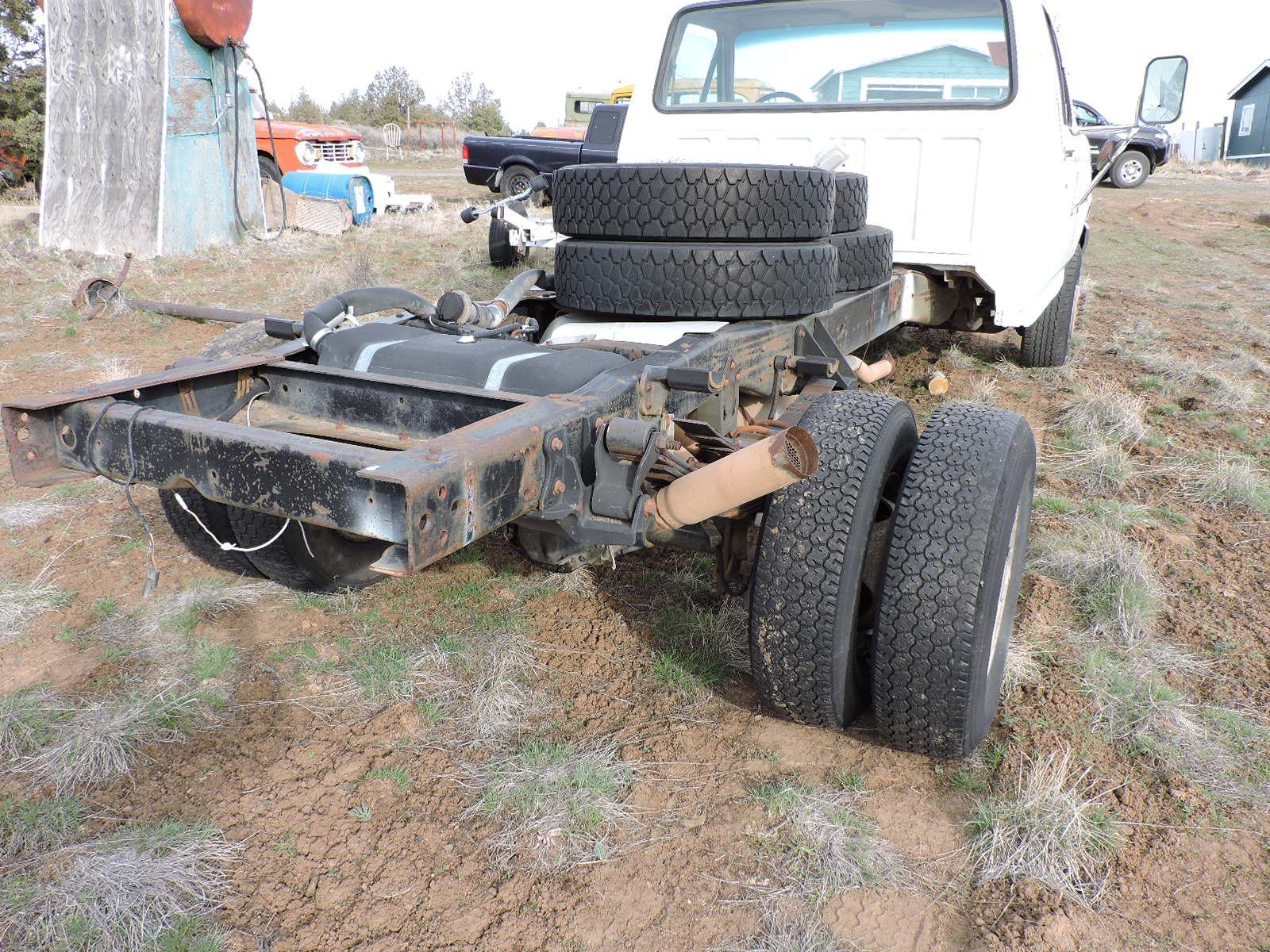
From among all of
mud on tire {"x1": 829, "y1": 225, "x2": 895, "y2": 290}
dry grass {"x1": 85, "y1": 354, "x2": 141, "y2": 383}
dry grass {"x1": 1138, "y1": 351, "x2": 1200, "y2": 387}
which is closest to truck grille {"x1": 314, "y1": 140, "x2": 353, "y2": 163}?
dry grass {"x1": 85, "y1": 354, "x2": 141, "y2": 383}

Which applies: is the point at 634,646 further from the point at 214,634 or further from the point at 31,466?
the point at 31,466

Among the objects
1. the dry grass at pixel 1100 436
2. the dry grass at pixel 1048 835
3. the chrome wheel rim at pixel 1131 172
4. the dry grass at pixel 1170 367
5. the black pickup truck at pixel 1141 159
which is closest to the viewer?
the dry grass at pixel 1048 835

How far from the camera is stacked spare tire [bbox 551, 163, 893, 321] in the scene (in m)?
2.68

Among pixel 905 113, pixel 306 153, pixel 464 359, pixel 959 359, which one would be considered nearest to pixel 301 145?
pixel 306 153

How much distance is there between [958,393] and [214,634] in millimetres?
4422

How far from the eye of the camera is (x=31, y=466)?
2.04m

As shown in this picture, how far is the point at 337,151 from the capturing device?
671 inches

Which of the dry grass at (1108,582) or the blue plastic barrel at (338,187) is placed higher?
the blue plastic barrel at (338,187)

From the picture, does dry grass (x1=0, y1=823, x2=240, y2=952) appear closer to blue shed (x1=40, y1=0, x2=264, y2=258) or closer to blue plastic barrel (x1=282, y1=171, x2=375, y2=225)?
blue shed (x1=40, y1=0, x2=264, y2=258)

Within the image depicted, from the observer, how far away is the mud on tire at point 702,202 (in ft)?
8.73

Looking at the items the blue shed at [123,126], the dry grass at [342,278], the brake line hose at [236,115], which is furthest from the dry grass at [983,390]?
the blue shed at [123,126]

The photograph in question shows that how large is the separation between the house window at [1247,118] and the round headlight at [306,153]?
3742 centimetres

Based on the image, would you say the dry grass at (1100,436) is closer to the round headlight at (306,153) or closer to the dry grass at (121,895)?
the dry grass at (121,895)

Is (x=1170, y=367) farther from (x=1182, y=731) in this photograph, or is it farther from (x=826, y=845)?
(x=826, y=845)
